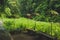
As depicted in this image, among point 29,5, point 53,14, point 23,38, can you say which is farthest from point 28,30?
point 29,5

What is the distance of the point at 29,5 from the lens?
15.6 metres

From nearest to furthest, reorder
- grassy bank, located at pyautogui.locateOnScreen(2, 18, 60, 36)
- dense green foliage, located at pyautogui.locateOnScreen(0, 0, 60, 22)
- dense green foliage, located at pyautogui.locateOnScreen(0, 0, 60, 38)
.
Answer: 1. grassy bank, located at pyautogui.locateOnScreen(2, 18, 60, 36)
2. dense green foliage, located at pyautogui.locateOnScreen(0, 0, 60, 38)
3. dense green foliage, located at pyautogui.locateOnScreen(0, 0, 60, 22)

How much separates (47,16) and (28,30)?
10.1ft

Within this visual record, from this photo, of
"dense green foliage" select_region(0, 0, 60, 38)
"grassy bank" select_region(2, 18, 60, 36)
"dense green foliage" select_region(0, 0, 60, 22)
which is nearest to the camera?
"grassy bank" select_region(2, 18, 60, 36)

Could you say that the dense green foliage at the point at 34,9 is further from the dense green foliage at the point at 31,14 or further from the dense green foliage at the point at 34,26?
the dense green foliage at the point at 34,26

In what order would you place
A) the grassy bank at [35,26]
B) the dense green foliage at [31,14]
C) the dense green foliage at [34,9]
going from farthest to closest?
1. the dense green foliage at [34,9]
2. the dense green foliage at [31,14]
3. the grassy bank at [35,26]

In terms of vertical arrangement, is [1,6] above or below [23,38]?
above

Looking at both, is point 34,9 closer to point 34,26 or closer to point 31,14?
point 31,14

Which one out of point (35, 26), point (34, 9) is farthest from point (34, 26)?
point (34, 9)

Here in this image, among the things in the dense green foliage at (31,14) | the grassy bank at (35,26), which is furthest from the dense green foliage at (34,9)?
the grassy bank at (35,26)

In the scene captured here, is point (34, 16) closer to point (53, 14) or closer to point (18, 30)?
point (53, 14)

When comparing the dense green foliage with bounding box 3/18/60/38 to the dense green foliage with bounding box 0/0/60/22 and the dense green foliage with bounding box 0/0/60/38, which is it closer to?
the dense green foliage with bounding box 0/0/60/38

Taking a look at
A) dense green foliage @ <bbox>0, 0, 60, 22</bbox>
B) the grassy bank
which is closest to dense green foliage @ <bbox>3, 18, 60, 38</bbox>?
the grassy bank

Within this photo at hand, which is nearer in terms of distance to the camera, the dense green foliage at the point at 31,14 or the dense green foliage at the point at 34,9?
the dense green foliage at the point at 31,14
